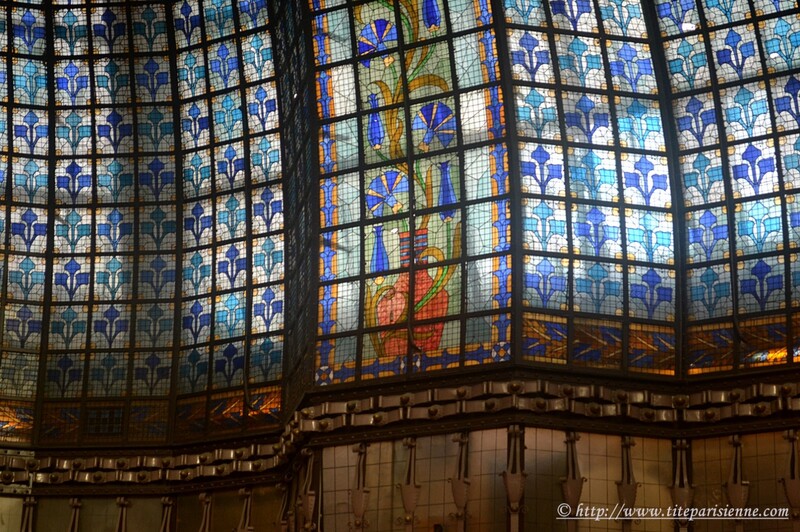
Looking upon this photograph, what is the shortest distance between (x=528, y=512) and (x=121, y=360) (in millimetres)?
10038

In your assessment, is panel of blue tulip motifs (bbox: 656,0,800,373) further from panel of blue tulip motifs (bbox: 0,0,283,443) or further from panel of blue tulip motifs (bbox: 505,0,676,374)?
panel of blue tulip motifs (bbox: 0,0,283,443)

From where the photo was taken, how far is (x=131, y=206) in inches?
1358

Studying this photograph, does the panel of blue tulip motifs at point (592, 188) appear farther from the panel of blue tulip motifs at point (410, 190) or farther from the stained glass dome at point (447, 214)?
the panel of blue tulip motifs at point (410, 190)

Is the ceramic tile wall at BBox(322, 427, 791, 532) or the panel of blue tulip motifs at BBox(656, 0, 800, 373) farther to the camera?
the panel of blue tulip motifs at BBox(656, 0, 800, 373)

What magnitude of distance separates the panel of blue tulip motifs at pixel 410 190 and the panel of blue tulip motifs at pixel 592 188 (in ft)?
1.64

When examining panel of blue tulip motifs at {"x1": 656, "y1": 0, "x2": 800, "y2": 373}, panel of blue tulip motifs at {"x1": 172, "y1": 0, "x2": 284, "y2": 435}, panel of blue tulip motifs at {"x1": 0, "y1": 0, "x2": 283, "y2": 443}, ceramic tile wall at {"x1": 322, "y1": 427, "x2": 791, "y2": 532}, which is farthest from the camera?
panel of blue tulip motifs at {"x1": 0, "y1": 0, "x2": 283, "y2": 443}

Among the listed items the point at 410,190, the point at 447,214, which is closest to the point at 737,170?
the point at 447,214

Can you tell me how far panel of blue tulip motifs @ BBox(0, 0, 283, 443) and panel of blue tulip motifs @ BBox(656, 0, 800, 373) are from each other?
8.07 meters

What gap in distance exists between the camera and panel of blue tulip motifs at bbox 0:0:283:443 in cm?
3341

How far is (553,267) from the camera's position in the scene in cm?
2908

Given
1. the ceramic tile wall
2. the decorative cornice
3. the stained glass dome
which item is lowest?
the ceramic tile wall

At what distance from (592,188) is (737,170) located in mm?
2456

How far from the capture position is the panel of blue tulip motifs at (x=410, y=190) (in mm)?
29188

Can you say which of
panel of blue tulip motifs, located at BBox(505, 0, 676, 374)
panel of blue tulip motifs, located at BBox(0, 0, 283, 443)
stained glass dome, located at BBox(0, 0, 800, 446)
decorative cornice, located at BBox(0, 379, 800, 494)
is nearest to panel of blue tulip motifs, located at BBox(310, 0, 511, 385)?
stained glass dome, located at BBox(0, 0, 800, 446)
